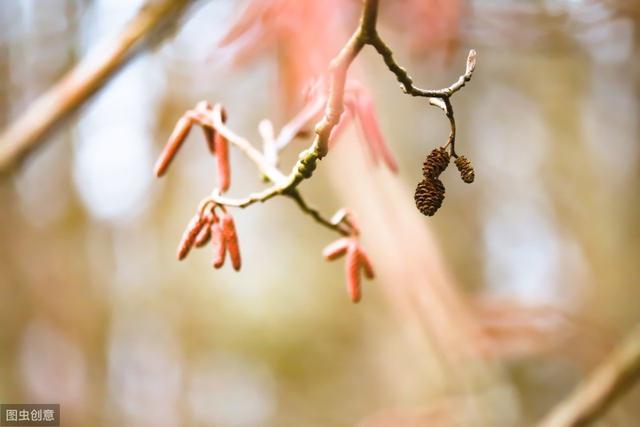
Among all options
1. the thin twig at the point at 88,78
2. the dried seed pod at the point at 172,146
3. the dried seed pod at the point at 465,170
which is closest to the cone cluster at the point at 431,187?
the dried seed pod at the point at 465,170

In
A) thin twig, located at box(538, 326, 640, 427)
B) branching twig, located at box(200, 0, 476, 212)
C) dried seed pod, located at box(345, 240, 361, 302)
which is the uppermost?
branching twig, located at box(200, 0, 476, 212)

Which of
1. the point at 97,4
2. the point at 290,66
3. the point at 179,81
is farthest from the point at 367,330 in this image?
the point at 290,66

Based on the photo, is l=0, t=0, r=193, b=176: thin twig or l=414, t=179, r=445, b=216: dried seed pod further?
l=0, t=0, r=193, b=176: thin twig

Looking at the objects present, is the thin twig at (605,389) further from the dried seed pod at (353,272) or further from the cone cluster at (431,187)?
the cone cluster at (431,187)

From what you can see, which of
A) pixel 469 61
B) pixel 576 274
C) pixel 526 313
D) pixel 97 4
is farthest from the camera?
pixel 576 274

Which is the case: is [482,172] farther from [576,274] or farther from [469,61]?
[469,61]

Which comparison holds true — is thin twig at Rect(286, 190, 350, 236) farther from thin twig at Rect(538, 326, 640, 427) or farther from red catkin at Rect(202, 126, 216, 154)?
thin twig at Rect(538, 326, 640, 427)

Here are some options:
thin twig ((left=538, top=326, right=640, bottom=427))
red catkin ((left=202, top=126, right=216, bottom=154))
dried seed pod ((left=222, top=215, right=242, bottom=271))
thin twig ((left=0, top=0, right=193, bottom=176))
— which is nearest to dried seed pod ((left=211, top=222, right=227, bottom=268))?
dried seed pod ((left=222, top=215, right=242, bottom=271))
